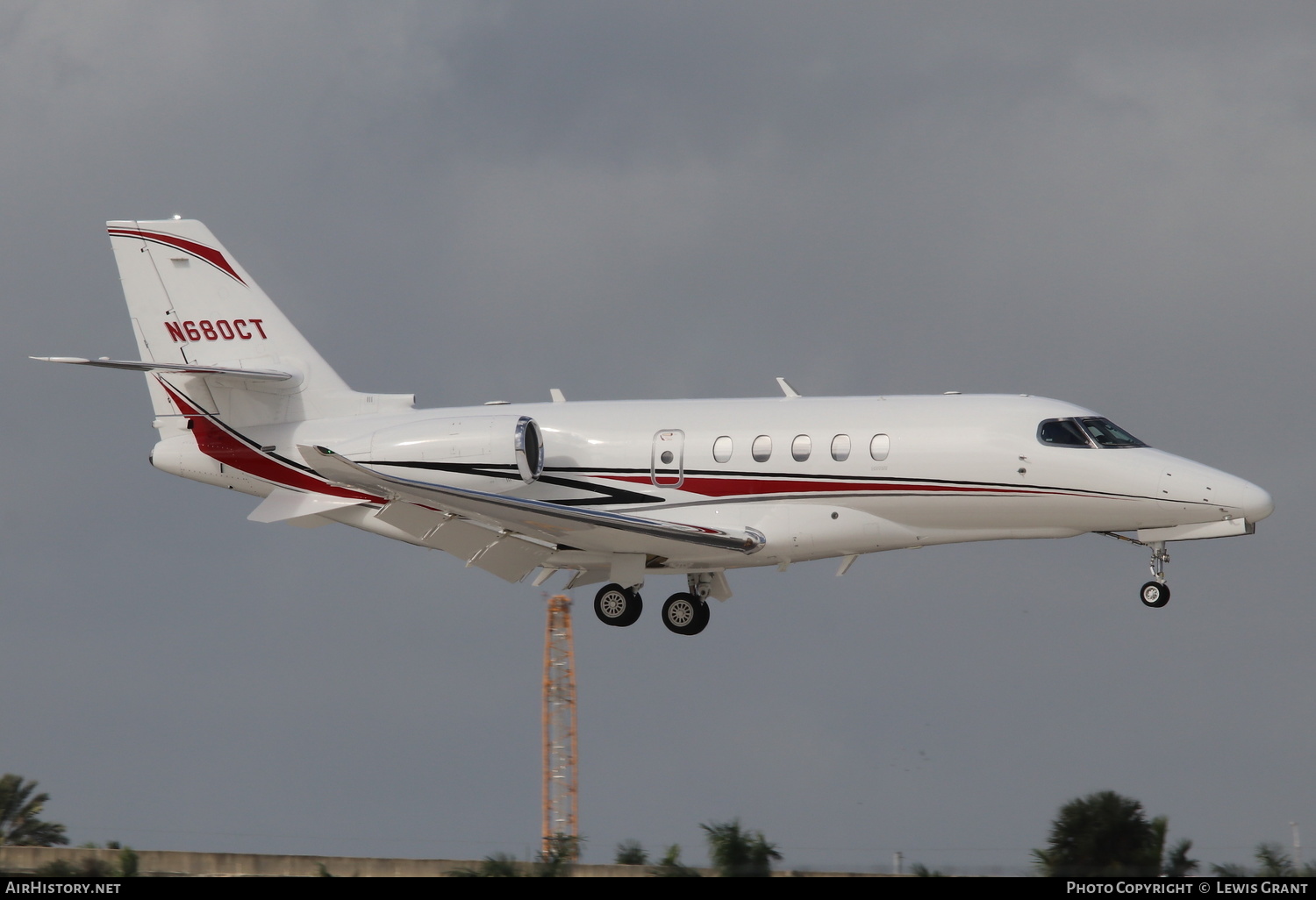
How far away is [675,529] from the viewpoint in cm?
2584

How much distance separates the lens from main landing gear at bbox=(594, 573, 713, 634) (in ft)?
93.5

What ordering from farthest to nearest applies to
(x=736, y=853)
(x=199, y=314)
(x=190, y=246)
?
1. (x=190, y=246)
2. (x=199, y=314)
3. (x=736, y=853)

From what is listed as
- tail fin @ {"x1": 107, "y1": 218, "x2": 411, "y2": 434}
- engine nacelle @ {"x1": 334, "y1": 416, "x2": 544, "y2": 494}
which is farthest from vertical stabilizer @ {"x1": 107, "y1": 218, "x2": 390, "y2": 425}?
engine nacelle @ {"x1": 334, "y1": 416, "x2": 544, "y2": 494}

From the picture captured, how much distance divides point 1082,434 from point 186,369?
46.4 ft

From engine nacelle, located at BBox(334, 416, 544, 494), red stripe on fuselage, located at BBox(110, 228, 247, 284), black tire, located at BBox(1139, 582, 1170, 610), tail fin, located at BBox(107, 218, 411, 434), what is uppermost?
red stripe on fuselage, located at BBox(110, 228, 247, 284)

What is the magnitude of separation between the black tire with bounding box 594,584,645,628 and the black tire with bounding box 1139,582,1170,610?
8.14 meters

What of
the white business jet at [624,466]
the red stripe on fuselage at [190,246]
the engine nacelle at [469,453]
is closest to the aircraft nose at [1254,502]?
the white business jet at [624,466]

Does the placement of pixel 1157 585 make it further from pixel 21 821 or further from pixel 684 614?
pixel 21 821

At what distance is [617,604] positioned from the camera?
28375mm

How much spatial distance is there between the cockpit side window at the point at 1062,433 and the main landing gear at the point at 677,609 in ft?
21.0

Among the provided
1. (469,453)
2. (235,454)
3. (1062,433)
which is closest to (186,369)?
(235,454)

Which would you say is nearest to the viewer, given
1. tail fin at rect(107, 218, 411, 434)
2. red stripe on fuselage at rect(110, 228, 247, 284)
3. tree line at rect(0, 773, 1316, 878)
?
tree line at rect(0, 773, 1316, 878)

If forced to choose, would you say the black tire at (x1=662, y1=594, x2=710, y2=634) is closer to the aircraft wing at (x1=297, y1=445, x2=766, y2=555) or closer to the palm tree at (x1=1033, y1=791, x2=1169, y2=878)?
the aircraft wing at (x1=297, y1=445, x2=766, y2=555)
